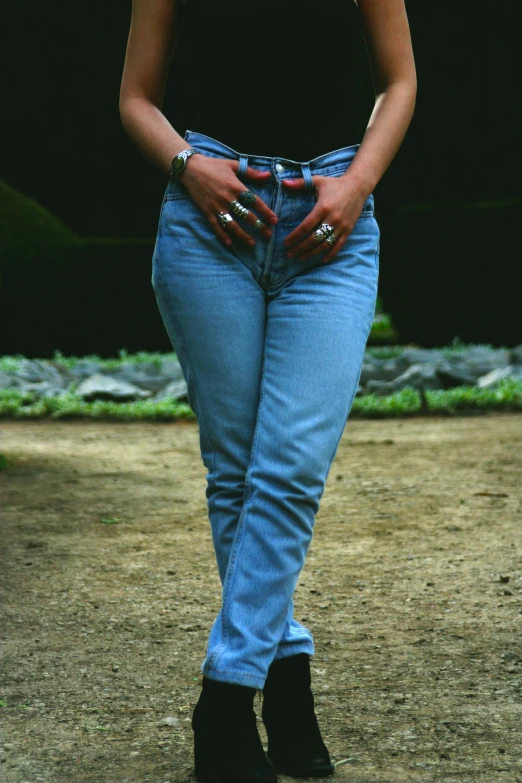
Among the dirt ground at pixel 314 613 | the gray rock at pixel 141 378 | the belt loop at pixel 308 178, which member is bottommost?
the gray rock at pixel 141 378

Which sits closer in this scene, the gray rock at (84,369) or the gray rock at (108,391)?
the gray rock at (108,391)

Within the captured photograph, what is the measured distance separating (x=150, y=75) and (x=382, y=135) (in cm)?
50

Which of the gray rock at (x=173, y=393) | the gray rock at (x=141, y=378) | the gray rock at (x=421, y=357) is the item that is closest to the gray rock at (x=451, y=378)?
the gray rock at (x=421, y=357)

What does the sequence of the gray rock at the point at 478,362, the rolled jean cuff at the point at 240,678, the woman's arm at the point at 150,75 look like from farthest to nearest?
the gray rock at the point at 478,362
the woman's arm at the point at 150,75
the rolled jean cuff at the point at 240,678

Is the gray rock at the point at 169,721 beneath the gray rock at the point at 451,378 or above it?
above

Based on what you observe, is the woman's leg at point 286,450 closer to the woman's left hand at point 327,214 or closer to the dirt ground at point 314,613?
the woman's left hand at point 327,214

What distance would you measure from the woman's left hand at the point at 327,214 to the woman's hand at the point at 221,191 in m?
0.06

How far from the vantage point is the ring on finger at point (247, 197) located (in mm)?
1947

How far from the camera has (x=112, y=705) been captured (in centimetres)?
248

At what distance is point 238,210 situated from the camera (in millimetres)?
1941

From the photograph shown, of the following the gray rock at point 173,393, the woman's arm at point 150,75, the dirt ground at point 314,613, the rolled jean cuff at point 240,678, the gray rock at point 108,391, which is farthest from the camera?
the gray rock at point 108,391

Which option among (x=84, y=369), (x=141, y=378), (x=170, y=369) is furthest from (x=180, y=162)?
(x=84, y=369)

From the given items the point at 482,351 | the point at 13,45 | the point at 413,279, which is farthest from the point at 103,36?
the point at 482,351

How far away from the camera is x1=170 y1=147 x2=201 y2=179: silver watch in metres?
2.00
